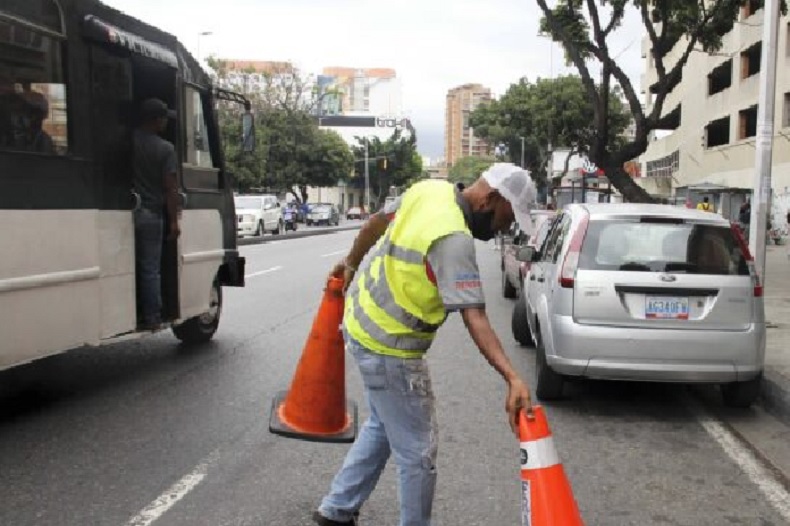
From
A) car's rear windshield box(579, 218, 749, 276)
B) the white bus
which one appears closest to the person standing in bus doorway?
the white bus

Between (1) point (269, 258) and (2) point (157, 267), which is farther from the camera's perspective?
(1) point (269, 258)

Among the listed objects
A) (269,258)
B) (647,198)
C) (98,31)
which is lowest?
(269,258)

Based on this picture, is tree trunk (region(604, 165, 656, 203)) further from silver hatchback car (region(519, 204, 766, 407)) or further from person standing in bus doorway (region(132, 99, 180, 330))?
person standing in bus doorway (region(132, 99, 180, 330))

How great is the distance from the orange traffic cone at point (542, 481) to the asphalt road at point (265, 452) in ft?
4.45

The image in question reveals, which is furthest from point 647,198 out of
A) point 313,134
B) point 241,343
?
point 313,134

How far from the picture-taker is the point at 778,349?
815cm

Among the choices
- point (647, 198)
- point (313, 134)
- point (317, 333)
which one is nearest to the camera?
point (317, 333)

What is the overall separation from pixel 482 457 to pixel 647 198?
16.7 metres

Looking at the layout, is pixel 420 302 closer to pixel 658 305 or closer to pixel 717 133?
pixel 658 305

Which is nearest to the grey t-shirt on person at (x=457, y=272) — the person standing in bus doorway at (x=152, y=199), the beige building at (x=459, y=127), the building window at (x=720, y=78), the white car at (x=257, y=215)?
the person standing in bus doorway at (x=152, y=199)

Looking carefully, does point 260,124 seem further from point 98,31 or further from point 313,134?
point 98,31

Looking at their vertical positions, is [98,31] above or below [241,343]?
above

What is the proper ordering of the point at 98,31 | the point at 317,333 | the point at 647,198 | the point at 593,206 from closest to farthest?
the point at 317,333, the point at 98,31, the point at 593,206, the point at 647,198

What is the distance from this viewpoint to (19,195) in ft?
16.6
